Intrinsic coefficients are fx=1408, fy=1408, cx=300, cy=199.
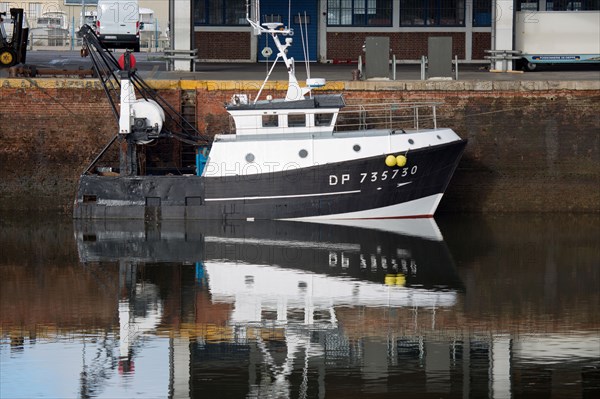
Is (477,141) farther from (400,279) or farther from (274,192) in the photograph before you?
(400,279)

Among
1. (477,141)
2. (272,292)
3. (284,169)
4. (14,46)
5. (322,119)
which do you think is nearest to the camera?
(272,292)

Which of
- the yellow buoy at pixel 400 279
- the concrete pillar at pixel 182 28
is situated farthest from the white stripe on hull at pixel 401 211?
the concrete pillar at pixel 182 28

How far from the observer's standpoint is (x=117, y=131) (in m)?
27.6

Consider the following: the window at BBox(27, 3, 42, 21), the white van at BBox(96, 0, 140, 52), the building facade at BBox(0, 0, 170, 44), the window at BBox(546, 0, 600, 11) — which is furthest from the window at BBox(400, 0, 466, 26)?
the window at BBox(27, 3, 42, 21)

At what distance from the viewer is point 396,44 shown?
36.6 meters

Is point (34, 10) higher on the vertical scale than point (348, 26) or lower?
higher

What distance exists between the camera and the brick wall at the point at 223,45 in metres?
36.3

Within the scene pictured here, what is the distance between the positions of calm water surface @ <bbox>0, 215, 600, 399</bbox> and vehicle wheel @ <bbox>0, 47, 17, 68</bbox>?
4.77 meters

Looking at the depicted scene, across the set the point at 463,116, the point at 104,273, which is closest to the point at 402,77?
the point at 463,116

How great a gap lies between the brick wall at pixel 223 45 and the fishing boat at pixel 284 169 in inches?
386

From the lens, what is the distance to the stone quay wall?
90.6 ft

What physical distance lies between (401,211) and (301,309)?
7.17 metres

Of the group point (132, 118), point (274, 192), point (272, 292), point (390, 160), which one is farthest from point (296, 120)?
point (272, 292)

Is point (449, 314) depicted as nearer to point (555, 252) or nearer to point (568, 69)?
point (555, 252)
